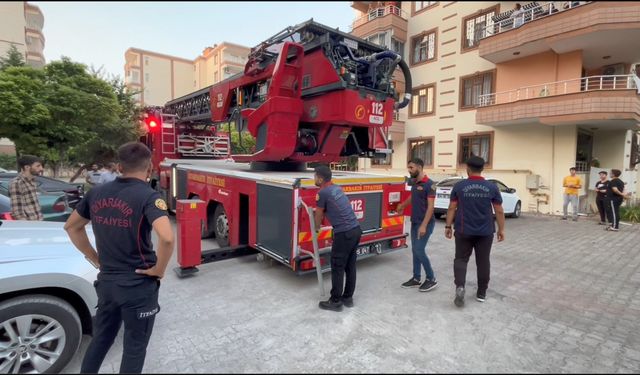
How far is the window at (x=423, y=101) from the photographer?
1706 centimetres

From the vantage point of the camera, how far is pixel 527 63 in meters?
13.4

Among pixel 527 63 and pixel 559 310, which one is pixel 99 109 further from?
pixel 527 63

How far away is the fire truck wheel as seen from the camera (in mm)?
5898

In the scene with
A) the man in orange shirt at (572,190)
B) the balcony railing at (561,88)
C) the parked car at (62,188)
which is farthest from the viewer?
the balcony railing at (561,88)

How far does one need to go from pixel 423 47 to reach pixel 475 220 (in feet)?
52.6

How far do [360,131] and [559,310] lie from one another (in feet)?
13.3

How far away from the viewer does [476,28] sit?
15.2 meters

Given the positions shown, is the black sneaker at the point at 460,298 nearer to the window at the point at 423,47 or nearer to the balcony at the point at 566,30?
the balcony at the point at 566,30

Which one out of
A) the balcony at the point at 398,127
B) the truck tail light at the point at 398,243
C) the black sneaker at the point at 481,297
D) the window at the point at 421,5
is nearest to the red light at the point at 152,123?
the truck tail light at the point at 398,243

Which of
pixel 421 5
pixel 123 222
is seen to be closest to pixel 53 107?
pixel 123 222

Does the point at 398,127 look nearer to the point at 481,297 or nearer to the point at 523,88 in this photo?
the point at 523,88

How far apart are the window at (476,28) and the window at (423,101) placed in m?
2.50

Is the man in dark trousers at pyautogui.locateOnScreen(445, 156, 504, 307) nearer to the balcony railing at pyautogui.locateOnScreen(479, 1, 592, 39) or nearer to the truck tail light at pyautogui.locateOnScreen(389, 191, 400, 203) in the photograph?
the truck tail light at pyautogui.locateOnScreen(389, 191, 400, 203)

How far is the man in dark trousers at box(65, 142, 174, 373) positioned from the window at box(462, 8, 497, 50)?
16.2m
